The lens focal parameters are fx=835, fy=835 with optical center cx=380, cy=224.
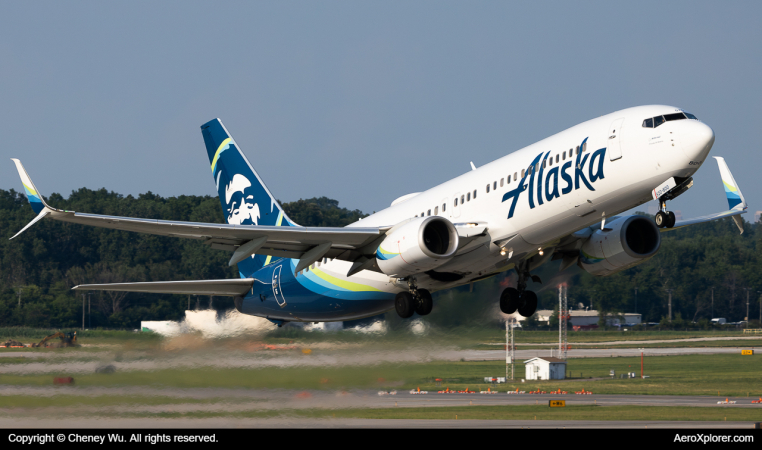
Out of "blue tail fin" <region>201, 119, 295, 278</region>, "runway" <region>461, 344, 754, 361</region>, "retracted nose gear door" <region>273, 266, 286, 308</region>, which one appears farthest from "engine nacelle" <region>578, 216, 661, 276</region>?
"runway" <region>461, 344, 754, 361</region>

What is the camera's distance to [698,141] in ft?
73.4

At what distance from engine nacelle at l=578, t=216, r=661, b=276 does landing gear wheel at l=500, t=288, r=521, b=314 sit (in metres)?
2.97

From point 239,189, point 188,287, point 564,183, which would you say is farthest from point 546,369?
point 564,183

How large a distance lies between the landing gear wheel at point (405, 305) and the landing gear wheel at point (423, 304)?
0.67 ft

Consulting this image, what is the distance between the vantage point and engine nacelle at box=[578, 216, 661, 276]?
2844 centimetres

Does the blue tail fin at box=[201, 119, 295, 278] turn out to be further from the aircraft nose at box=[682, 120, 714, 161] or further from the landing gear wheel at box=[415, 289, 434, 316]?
the aircraft nose at box=[682, 120, 714, 161]

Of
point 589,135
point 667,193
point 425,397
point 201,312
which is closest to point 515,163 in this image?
point 589,135

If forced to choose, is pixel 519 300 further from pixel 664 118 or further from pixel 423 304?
pixel 664 118

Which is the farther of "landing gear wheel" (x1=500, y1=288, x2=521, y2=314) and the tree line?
the tree line

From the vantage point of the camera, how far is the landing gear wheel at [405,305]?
90.6 ft

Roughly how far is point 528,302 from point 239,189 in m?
13.5

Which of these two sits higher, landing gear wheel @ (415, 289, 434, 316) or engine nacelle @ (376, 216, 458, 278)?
engine nacelle @ (376, 216, 458, 278)

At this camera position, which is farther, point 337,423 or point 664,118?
point 337,423

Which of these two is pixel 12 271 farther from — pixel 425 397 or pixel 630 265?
pixel 630 265
